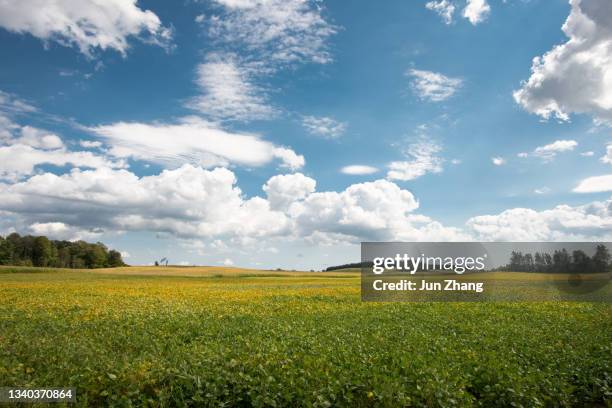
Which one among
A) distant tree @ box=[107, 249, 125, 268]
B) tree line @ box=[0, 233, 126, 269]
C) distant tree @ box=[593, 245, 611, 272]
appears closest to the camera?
distant tree @ box=[593, 245, 611, 272]

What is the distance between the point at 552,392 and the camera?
11469 millimetres

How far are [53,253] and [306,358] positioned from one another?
16261 cm

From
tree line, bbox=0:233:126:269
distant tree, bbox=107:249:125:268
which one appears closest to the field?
tree line, bbox=0:233:126:269

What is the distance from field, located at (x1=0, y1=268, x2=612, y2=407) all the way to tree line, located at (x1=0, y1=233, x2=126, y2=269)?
140634 mm

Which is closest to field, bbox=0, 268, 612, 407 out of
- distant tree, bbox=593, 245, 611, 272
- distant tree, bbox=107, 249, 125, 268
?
distant tree, bbox=593, 245, 611, 272

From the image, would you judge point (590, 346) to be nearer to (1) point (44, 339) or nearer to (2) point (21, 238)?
(1) point (44, 339)

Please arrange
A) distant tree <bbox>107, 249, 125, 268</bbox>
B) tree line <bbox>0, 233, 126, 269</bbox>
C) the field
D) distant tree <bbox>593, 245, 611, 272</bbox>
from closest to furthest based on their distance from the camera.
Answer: the field → distant tree <bbox>593, 245, 611, 272</bbox> → tree line <bbox>0, 233, 126, 269</bbox> → distant tree <bbox>107, 249, 125, 268</bbox>

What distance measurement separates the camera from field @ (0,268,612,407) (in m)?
10.7

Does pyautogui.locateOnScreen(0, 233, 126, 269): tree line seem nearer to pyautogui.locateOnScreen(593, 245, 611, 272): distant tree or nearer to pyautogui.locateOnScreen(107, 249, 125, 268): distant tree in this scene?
pyautogui.locateOnScreen(107, 249, 125, 268): distant tree

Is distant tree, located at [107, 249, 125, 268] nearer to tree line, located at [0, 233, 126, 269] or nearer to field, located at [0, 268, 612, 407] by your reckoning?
tree line, located at [0, 233, 126, 269]

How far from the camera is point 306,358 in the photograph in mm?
12805

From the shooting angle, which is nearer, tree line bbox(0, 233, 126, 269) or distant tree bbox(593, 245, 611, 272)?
distant tree bbox(593, 245, 611, 272)

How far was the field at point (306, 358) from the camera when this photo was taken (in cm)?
1073

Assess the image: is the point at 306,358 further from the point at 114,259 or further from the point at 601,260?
the point at 114,259
